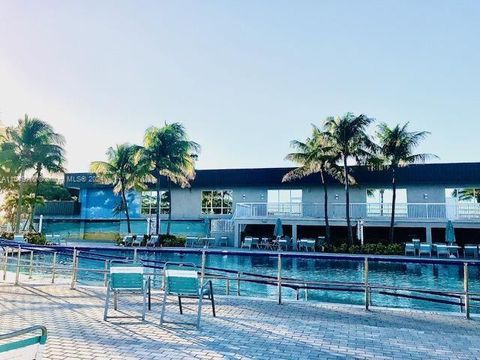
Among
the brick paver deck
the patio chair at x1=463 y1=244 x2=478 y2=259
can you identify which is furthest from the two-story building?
the brick paver deck

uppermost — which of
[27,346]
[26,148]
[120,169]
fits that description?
[26,148]

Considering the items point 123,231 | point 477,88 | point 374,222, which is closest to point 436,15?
point 477,88

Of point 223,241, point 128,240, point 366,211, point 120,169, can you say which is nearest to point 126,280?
point 366,211

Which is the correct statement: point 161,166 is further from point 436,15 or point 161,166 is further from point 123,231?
point 436,15

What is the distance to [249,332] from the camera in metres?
5.48

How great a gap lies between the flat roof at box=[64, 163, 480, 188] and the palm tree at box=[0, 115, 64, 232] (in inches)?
346

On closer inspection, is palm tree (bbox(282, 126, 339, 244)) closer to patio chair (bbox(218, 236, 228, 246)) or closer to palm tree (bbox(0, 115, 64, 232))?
patio chair (bbox(218, 236, 228, 246))

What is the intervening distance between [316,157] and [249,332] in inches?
812

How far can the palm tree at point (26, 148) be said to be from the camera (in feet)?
93.4

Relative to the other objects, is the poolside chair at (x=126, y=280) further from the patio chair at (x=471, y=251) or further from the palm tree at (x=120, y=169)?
the palm tree at (x=120, y=169)

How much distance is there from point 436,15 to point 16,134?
1061 inches

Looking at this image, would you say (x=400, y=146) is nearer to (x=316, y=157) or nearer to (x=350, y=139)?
(x=350, y=139)

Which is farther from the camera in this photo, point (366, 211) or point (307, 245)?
point (366, 211)

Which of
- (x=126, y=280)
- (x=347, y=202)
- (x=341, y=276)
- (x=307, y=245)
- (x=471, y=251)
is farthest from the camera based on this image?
(x=307, y=245)
